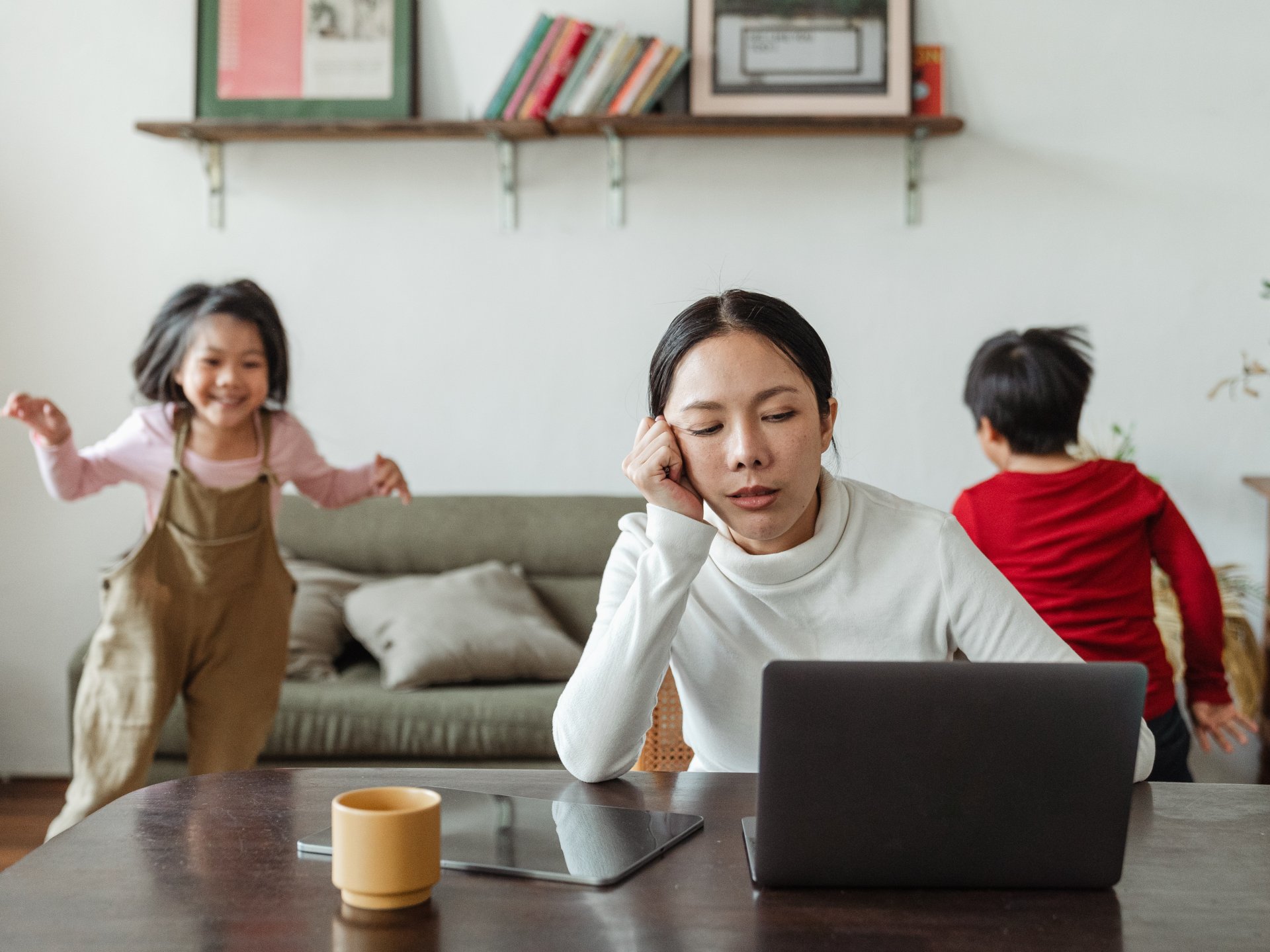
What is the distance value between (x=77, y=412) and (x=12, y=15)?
1091 mm

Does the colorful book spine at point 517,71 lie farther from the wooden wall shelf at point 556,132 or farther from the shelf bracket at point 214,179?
the shelf bracket at point 214,179

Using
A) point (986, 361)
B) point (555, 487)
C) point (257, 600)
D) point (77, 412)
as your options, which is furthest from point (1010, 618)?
point (77, 412)

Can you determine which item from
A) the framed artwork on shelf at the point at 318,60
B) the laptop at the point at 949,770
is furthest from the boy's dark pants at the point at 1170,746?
the framed artwork on shelf at the point at 318,60

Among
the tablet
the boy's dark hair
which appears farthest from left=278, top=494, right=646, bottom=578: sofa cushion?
the tablet

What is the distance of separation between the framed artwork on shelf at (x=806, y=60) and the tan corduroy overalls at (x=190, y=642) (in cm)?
154

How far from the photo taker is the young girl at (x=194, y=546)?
88.4 inches

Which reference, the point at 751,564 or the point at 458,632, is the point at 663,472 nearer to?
the point at 751,564

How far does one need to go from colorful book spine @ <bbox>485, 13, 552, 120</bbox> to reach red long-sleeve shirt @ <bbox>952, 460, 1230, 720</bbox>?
1.78 m

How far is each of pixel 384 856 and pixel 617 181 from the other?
2692 mm

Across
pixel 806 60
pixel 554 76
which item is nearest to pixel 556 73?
pixel 554 76

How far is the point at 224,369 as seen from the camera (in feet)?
7.63

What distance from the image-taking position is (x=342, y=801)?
873 millimetres

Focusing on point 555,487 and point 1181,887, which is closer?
point 1181,887

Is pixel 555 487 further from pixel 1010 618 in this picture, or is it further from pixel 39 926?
pixel 39 926
